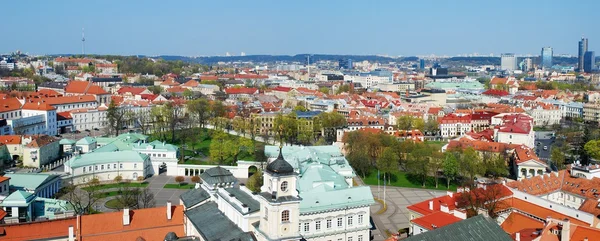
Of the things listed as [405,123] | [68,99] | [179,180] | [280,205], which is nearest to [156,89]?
[68,99]

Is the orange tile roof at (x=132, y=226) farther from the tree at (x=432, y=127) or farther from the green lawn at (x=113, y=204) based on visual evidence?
the tree at (x=432, y=127)

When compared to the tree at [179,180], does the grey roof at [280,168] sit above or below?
above

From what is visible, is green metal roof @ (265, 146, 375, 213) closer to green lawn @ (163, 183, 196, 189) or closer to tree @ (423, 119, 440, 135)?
green lawn @ (163, 183, 196, 189)

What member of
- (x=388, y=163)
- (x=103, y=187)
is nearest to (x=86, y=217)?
(x=103, y=187)

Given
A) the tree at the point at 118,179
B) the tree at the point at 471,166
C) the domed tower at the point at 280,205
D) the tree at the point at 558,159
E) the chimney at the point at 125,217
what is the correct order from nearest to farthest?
the domed tower at the point at 280,205
the chimney at the point at 125,217
the tree at the point at 471,166
the tree at the point at 118,179
the tree at the point at 558,159

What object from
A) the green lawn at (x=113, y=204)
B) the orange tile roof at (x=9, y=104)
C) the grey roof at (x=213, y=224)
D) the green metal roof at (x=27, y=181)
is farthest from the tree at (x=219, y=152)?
the orange tile roof at (x=9, y=104)

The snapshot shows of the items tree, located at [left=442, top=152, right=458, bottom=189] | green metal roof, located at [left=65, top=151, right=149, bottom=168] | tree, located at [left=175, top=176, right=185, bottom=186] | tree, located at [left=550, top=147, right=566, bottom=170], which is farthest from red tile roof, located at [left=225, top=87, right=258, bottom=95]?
tree, located at [left=442, top=152, right=458, bottom=189]

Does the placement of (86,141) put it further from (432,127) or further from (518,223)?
(432,127)
